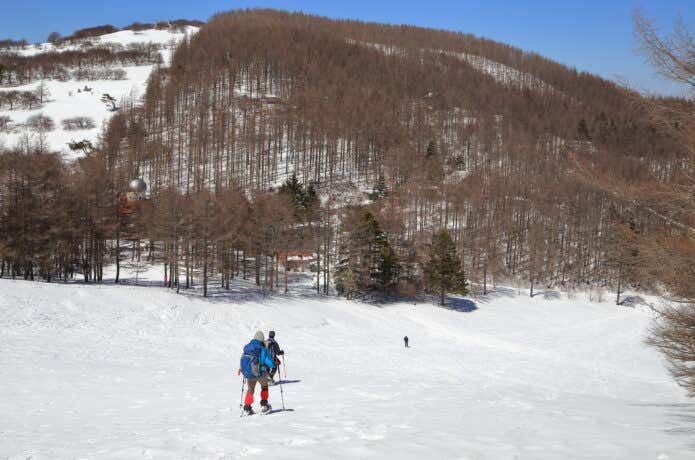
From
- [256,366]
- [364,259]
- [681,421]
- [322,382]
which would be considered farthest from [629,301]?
[256,366]

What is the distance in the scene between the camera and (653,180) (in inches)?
307

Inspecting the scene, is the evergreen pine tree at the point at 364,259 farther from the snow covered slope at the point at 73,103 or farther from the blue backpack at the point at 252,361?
the snow covered slope at the point at 73,103

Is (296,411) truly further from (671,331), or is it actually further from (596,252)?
(596,252)

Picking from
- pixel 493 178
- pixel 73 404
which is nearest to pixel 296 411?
pixel 73 404

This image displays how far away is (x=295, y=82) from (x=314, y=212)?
2777 inches

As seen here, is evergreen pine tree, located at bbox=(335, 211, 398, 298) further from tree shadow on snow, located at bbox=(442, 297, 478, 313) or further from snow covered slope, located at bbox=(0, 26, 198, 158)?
snow covered slope, located at bbox=(0, 26, 198, 158)

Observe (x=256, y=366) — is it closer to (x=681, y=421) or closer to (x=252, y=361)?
(x=252, y=361)

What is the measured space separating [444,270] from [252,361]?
118 feet

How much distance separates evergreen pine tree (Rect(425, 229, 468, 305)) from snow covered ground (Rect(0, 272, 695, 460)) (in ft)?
8.95

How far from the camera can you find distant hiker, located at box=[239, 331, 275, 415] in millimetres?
9906

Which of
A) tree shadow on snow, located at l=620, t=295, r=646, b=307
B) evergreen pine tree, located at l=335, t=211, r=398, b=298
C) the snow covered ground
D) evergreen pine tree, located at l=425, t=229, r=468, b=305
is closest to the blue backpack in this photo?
the snow covered ground

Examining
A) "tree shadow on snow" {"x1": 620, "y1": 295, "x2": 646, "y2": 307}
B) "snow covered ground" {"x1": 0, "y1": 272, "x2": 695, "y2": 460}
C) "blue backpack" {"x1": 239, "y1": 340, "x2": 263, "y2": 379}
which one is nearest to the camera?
"snow covered ground" {"x1": 0, "y1": 272, "x2": 695, "y2": 460}

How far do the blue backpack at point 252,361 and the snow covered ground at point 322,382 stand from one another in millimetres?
946

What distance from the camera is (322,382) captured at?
15734 mm
